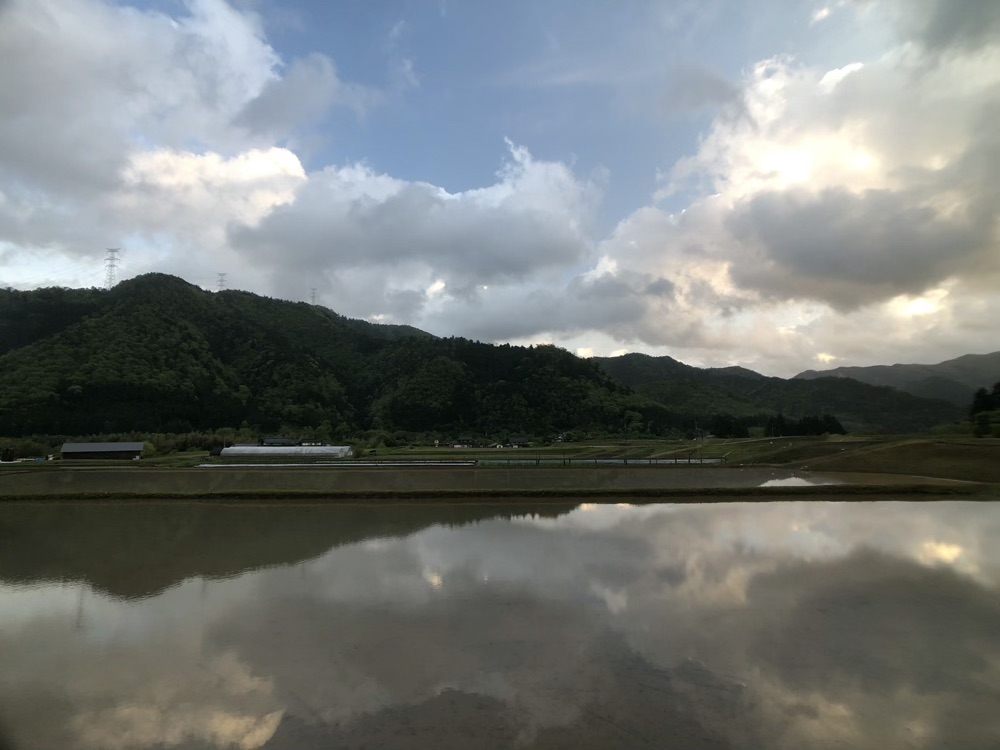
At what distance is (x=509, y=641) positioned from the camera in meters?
9.33

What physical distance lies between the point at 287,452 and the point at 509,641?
4460 centimetres

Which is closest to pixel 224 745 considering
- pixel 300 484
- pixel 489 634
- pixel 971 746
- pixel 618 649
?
pixel 489 634

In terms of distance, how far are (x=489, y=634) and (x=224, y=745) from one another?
445cm

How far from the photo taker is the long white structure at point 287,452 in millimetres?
Result: 47750

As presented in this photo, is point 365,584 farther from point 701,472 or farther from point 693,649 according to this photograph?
point 701,472

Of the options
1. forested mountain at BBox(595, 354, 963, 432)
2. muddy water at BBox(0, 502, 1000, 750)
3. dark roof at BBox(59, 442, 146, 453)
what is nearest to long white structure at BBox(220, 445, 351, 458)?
dark roof at BBox(59, 442, 146, 453)

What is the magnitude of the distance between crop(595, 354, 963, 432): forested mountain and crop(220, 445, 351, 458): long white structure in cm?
7612

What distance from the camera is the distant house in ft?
154

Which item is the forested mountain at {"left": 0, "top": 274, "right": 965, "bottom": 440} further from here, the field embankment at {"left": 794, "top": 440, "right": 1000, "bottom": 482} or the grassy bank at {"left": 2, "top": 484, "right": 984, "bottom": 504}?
the grassy bank at {"left": 2, "top": 484, "right": 984, "bottom": 504}

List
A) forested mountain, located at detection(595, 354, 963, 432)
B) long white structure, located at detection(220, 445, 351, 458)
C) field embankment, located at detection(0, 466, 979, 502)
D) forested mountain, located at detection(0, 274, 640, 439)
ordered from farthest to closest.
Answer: forested mountain, located at detection(595, 354, 963, 432), forested mountain, located at detection(0, 274, 640, 439), long white structure, located at detection(220, 445, 351, 458), field embankment, located at detection(0, 466, 979, 502)

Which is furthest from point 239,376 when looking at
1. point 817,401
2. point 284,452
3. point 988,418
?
point 817,401

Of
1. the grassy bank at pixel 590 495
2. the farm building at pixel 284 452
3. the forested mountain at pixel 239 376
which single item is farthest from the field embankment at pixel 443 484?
the forested mountain at pixel 239 376

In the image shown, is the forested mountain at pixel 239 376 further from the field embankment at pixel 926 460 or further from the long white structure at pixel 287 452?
the field embankment at pixel 926 460

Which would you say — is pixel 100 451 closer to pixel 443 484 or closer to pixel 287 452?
pixel 287 452
